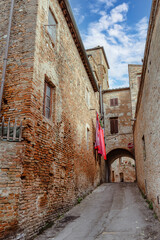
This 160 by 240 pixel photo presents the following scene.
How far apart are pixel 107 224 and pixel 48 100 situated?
158 inches

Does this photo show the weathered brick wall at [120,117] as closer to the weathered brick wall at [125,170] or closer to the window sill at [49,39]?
the weathered brick wall at [125,170]

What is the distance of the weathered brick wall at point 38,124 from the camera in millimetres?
4605

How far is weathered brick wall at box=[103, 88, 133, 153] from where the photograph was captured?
60.8ft

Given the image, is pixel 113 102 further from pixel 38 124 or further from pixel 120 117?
pixel 38 124

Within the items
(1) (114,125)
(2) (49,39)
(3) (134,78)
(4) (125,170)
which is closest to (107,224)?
(2) (49,39)

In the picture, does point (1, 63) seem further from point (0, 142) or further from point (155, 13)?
point (155, 13)

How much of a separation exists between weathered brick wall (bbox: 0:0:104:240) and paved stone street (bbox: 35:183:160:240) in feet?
1.35

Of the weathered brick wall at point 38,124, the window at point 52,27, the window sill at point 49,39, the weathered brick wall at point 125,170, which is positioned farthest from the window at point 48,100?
the weathered brick wall at point 125,170

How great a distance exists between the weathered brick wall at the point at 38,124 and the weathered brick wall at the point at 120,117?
1049cm

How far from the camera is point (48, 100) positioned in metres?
6.72

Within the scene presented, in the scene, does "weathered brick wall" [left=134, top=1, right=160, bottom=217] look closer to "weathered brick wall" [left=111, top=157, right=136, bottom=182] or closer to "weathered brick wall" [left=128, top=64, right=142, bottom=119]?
"weathered brick wall" [left=128, top=64, right=142, bottom=119]

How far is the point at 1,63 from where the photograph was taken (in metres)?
5.73

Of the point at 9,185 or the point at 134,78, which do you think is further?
the point at 134,78

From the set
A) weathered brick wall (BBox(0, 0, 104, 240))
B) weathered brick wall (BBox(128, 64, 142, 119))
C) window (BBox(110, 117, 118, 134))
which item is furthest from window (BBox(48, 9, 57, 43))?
window (BBox(110, 117, 118, 134))
